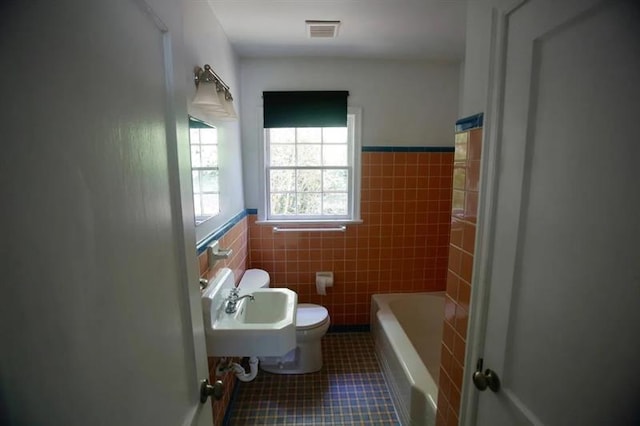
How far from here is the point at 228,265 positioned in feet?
6.40

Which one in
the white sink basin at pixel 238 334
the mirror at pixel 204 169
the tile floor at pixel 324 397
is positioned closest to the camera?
the white sink basin at pixel 238 334

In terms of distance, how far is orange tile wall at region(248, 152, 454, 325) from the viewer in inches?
103

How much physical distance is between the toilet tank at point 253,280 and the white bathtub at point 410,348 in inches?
39.8

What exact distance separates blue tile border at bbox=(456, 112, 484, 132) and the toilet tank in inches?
64.7

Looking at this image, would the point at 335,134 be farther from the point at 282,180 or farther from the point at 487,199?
the point at 487,199

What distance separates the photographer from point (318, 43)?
7.09ft

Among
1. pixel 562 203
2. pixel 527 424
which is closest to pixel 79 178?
pixel 562 203

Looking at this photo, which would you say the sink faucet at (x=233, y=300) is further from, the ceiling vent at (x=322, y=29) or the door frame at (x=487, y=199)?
the ceiling vent at (x=322, y=29)

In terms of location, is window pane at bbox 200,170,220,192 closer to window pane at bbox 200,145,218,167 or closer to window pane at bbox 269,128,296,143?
window pane at bbox 200,145,218,167

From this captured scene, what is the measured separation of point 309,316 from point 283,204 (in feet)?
3.44

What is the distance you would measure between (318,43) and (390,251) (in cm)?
189

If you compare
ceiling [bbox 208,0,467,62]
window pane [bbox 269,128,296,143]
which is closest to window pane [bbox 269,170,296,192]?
window pane [bbox 269,128,296,143]

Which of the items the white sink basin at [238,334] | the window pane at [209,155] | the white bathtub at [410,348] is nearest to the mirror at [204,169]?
the window pane at [209,155]

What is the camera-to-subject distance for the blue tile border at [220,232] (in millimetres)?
1474
